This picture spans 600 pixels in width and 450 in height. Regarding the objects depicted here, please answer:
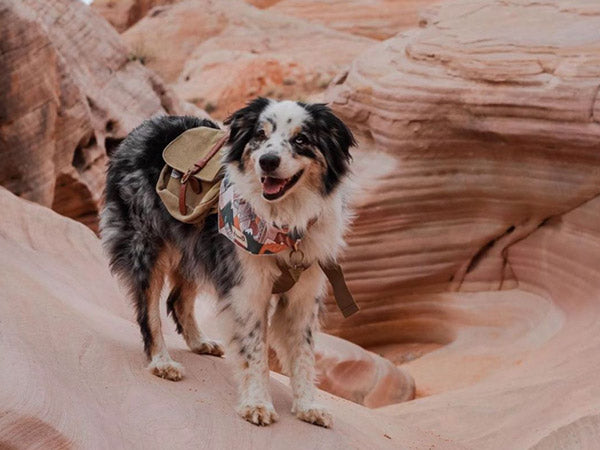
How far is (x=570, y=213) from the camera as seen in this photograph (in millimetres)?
8961

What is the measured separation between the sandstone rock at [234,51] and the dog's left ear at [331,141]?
12603 millimetres

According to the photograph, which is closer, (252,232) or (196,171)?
(252,232)

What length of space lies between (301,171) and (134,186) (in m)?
1.26

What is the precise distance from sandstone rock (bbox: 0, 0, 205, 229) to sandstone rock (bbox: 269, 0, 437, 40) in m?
10.6

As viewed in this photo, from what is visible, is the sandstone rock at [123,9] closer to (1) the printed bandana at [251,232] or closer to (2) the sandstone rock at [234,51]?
(2) the sandstone rock at [234,51]

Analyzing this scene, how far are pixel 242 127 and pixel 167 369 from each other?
1339mm

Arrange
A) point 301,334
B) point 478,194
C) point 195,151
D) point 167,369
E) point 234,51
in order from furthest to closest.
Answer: point 234,51
point 478,194
point 195,151
point 167,369
point 301,334

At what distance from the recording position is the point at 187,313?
18.7 feet

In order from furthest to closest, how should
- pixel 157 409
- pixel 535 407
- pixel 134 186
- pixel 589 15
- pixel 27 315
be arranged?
pixel 589 15 → pixel 535 407 → pixel 134 186 → pixel 27 315 → pixel 157 409

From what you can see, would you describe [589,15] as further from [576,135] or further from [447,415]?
[447,415]

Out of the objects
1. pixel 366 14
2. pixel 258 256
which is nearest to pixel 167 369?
pixel 258 256

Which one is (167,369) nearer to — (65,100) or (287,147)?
(287,147)

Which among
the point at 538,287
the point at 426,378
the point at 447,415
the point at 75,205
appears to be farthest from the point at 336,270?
the point at 75,205

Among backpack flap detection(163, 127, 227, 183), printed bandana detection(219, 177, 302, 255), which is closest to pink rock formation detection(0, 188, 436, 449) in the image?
printed bandana detection(219, 177, 302, 255)
